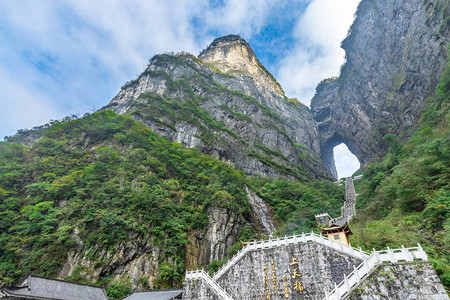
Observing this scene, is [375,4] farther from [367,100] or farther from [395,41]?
[367,100]

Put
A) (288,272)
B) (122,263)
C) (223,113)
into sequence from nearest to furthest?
(288,272) < (122,263) < (223,113)

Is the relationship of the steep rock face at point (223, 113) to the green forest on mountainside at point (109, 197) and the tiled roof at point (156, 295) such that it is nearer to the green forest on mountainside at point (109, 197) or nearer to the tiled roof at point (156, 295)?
the green forest on mountainside at point (109, 197)

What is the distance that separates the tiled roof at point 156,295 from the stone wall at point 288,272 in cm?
276

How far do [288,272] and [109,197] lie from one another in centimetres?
1613

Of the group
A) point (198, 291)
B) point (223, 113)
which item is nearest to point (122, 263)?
point (198, 291)

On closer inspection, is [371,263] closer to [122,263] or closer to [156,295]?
[156,295]

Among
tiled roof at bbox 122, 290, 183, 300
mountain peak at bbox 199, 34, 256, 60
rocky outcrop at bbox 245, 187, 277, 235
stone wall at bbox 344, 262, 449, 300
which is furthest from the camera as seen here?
mountain peak at bbox 199, 34, 256, 60

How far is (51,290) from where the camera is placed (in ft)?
40.1

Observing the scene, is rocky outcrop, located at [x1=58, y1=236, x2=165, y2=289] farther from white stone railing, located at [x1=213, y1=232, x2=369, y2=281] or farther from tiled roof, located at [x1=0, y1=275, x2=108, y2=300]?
white stone railing, located at [x1=213, y1=232, x2=369, y2=281]

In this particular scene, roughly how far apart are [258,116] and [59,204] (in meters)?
44.8

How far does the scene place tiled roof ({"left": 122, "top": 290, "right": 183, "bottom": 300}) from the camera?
14180 millimetres

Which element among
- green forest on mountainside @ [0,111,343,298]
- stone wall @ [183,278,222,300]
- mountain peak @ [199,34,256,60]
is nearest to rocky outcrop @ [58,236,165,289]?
green forest on mountainside @ [0,111,343,298]

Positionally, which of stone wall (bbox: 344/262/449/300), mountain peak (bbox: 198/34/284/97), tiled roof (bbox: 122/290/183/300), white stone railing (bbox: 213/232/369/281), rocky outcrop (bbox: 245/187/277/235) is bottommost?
stone wall (bbox: 344/262/449/300)

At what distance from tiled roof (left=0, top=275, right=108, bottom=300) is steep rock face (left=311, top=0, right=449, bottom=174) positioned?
43923 mm
